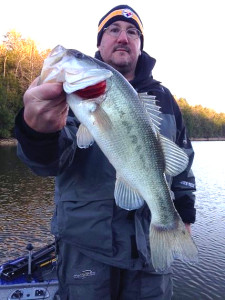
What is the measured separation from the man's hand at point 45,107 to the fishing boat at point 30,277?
13.4 feet

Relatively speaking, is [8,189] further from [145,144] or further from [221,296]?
[145,144]

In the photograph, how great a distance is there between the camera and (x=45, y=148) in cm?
225

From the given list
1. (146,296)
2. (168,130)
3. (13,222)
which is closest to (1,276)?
(146,296)

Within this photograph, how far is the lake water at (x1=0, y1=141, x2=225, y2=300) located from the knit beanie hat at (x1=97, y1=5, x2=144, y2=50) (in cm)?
760

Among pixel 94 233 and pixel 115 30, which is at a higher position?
A: pixel 115 30

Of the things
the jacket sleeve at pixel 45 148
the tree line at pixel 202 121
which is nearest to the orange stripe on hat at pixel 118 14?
the jacket sleeve at pixel 45 148

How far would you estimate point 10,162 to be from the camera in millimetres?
27156

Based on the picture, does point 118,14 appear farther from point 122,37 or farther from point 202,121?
point 202,121

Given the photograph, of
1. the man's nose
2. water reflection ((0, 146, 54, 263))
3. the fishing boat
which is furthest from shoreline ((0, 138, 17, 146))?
the man's nose

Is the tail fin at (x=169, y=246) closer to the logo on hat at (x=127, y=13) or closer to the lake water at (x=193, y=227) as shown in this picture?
the logo on hat at (x=127, y=13)

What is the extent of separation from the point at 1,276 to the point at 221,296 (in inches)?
230

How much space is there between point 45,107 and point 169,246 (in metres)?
1.35

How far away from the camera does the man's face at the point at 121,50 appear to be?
10.2ft

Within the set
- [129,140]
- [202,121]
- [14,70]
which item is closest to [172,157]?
[129,140]
